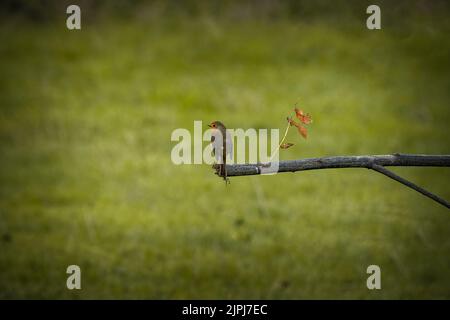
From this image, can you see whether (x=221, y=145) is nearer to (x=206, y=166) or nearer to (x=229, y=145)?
(x=229, y=145)

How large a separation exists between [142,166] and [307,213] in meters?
3.32

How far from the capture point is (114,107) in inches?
567

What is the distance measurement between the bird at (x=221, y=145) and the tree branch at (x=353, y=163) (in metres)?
0.05

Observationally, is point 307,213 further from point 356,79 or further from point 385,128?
point 356,79

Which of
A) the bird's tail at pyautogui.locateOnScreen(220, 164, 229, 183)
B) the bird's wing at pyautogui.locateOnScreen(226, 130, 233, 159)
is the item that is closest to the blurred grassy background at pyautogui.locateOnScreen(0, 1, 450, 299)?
the bird's wing at pyautogui.locateOnScreen(226, 130, 233, 159)

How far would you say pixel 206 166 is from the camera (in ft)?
40.8

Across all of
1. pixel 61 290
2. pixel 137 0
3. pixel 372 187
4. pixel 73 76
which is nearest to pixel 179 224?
pixel 61 290

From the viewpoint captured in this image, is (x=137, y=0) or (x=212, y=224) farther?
(x=137, y=0)

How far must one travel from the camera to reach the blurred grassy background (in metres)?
8.70

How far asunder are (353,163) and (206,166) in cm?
877

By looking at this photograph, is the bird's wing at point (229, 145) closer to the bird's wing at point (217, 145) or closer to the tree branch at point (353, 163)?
the bird's wing at point (217, 145)

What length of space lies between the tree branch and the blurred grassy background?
4196 mm

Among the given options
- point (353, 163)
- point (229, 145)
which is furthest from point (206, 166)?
point (353, 163)

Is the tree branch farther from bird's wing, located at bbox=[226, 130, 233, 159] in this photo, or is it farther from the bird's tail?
bird's wing, located at bbox=[226, 130, 233, 159]
